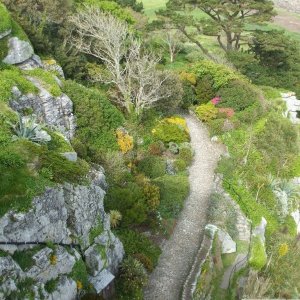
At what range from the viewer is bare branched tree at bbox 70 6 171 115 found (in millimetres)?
26516

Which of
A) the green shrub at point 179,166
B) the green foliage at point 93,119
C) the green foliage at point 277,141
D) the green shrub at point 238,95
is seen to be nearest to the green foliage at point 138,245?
the green foliage at point 93,119

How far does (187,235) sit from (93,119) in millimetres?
8893

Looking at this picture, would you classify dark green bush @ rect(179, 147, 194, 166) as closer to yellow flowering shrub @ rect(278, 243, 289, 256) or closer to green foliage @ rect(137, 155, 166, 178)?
green foliage @ rect(137, 155, 166, 178)

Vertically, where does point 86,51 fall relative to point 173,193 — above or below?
above

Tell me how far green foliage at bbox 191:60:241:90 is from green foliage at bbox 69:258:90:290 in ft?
75.0

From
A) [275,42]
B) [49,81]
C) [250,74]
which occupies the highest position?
[49,81]

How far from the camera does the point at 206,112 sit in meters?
30.8

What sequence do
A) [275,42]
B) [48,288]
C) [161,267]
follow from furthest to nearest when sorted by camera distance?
[275,42] → [161,267] → [48,288]

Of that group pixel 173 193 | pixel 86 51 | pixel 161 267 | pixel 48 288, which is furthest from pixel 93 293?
pixel 86 51

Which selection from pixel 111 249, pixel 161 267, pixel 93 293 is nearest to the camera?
pixel 93 293

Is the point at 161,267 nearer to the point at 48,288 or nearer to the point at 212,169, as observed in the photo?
the point at 48,288

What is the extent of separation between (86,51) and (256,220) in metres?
17.9

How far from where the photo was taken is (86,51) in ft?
101

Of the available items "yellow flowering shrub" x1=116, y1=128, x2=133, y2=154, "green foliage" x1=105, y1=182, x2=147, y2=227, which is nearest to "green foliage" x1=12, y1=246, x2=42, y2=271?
"green foliage" x1=105, y1=182, x2=147, y2=227
